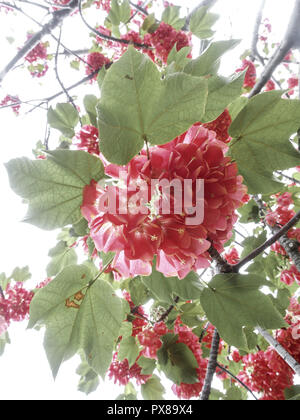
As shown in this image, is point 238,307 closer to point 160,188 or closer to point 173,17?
point 160,188

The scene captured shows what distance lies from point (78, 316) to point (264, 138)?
0.49 metres

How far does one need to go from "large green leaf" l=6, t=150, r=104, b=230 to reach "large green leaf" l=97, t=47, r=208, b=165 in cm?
7

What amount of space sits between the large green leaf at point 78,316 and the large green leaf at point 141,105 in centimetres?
28

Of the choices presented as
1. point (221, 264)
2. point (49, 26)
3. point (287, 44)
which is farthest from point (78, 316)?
point (49, 26)

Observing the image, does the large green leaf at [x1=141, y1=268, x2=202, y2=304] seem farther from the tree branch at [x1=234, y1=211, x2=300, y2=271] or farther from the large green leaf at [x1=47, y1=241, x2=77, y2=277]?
the large green leaf at [x1=47, y1=241, x2=77, y2=277]

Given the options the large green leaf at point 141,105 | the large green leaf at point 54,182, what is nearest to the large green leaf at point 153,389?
the large green leaf at point 54,182

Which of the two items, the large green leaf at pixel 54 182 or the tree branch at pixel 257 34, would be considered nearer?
the large green leaf at pixel 54 182

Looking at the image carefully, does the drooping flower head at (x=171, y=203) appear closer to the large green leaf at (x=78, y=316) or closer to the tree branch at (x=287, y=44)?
the large green leaf at (x=78, y=316)

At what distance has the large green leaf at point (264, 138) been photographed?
0.48 m

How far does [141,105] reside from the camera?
386mm
